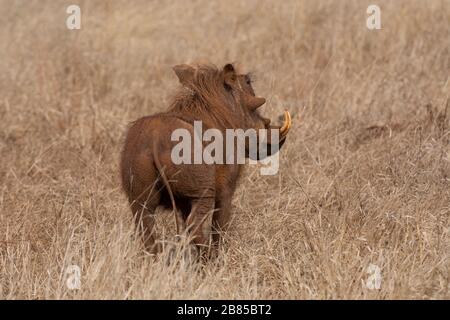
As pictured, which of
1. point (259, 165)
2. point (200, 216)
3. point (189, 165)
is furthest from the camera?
point (259, 165)

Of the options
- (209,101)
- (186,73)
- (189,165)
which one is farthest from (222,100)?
(189,165)

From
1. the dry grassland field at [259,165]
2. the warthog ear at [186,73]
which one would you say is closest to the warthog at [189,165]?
the warthog ear at [186,73]

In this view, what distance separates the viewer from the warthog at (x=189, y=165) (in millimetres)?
4258

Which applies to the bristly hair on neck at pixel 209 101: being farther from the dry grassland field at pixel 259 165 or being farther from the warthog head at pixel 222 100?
the dry grassland field at pixel 259 165

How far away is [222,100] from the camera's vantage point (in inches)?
184

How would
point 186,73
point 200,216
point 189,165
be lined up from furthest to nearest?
point 186,73 → point 200,216 → point 189,165

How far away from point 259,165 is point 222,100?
140 cm

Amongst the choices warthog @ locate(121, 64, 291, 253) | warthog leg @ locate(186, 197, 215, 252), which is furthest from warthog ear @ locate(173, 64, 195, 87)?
warthog leg @ locate(186, 197, 215, 252)

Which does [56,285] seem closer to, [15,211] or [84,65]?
[15,211]

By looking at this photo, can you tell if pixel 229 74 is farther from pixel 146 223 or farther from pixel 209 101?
pixel 146 223

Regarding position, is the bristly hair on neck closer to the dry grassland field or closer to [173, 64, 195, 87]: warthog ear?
[173, 64, 195, 87]: warthog ear

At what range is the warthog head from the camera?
4586 millimetres

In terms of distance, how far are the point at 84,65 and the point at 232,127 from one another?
4339 millimetres
